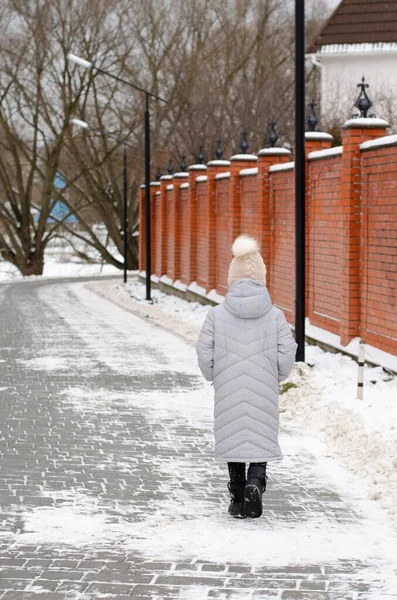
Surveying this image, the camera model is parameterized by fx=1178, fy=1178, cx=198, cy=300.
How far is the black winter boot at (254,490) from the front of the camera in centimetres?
684

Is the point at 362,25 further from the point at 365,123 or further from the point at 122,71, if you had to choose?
the point at 365,123

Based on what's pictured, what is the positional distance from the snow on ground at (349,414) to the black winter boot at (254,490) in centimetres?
78

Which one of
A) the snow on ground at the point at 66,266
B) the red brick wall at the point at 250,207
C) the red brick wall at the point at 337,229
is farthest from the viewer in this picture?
the snow on ground at the point at 66,266

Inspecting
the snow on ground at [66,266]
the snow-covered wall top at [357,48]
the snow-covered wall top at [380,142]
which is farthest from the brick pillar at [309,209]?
the snow on ground at [66,266]

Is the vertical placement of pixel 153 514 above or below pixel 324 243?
below

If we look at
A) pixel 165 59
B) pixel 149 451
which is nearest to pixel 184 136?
pixel 165 59

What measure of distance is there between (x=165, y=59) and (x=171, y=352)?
4172 centimetres

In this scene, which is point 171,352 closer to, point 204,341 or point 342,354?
point 342,354

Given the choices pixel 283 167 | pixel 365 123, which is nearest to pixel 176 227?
pixel 283 167

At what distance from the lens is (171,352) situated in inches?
663

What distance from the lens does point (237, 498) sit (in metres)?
7.02

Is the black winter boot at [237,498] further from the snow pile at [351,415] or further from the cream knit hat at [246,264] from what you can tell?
the cream knit hat at [246,264]

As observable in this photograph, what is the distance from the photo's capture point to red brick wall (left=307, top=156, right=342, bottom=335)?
15180 millimetres

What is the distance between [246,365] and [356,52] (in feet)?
118
